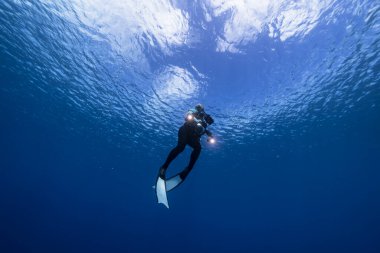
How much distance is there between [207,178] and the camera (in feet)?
120

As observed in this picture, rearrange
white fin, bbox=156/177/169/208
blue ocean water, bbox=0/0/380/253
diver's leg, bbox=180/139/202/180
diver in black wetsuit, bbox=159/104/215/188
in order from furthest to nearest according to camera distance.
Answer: blue ocean water, bbox=0/0/380/253, diver's leg, bbox=180/139/202/180, diver in black wetsuit, bbox=159/104/215/188, white fin, bbox=156/177/169/208

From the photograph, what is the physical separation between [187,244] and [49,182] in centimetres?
6307

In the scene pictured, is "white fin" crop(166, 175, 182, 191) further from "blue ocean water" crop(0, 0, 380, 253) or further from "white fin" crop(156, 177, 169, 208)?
"blue ocean water" crop(0, 0, 380, 253)

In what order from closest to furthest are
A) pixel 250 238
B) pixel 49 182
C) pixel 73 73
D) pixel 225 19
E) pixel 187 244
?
pixel 225 19 → pixel 73 73 → pixel 49 182 → pixel 187 244 → pixel 250 238

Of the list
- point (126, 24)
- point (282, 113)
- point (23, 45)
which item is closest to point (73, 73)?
point (23, 45)

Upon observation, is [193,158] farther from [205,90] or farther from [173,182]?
[205,90]

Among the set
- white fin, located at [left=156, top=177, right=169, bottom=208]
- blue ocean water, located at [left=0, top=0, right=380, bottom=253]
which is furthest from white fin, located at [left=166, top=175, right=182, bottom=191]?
blue ocean water, located at [left=0, top=0, right=380, bottom=253]

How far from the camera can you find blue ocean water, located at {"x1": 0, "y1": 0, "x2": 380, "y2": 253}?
37.1ft

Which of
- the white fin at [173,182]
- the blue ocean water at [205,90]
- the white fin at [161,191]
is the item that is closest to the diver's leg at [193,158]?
the white fin at [173,182]

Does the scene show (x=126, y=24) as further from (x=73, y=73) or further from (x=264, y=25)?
(x=73, y=73)

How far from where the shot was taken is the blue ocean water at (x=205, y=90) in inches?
445

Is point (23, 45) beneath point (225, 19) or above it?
above

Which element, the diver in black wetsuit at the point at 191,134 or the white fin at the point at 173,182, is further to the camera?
the white fin at the point at 173,182

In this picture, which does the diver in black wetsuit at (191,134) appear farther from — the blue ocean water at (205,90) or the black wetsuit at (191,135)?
the blue ocean water at (205,90)
